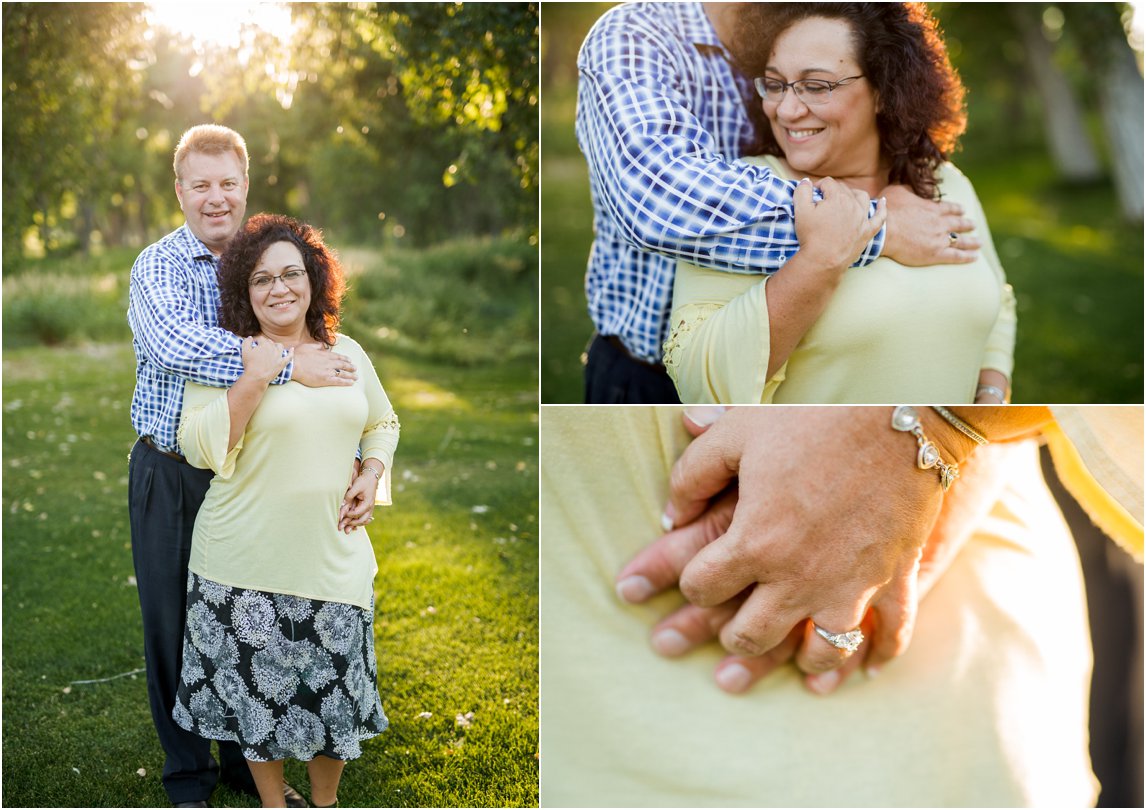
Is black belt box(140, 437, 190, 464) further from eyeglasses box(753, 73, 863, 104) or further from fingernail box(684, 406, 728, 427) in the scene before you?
eyeglasses box(753, 73, 863, 104)

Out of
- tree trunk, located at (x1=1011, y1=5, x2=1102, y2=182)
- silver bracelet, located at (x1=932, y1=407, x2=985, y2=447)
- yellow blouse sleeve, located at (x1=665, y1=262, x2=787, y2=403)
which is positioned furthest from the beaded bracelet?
tree trunk, located at (x1=1011, y1=5, x2=1102, y2=182)

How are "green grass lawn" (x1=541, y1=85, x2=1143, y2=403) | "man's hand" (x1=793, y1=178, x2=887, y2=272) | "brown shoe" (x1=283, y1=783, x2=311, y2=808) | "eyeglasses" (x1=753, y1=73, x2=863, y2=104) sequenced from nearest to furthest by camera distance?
"man's hand" (x1=793, y1=178, x2=887, y2=272)
"eyeglasses" (x1=753, y1=73, x2=863, y2=104)
"brown shoe" (x1=283, y1=783, x2=311, y2=808)
"green grass lawn" (x1=541, y1=85, x2=1143, y2=403)

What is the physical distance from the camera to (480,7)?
2771 millimetres

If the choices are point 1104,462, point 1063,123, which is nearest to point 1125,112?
point 1063,123

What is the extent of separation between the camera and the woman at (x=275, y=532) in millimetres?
2336

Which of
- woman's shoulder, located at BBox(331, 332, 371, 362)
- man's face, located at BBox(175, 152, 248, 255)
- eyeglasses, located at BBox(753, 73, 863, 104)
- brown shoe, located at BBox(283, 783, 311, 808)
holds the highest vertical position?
eyeglasses, located at BBox(753, 73, 863, 104)

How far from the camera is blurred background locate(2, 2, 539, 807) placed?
106 inches

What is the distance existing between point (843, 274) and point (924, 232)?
0.23 metres

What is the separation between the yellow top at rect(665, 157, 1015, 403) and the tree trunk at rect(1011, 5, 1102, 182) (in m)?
5.18

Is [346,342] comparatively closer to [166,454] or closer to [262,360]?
[262,360]

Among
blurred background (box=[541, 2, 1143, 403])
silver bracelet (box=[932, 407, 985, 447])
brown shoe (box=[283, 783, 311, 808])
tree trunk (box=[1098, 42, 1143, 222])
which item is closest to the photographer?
silver bracelet (box=[932, 407, 985, 447])

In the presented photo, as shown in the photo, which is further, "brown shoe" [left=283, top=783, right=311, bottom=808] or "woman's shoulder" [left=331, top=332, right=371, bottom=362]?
"brown shoe" [left=283, top=783, right=311, bottom=808]

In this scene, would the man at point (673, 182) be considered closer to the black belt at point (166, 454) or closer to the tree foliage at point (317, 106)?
the tree foliage at point (317, 106)

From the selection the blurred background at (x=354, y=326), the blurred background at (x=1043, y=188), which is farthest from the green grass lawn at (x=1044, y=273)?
the blurred background at (x=354, y=326)
